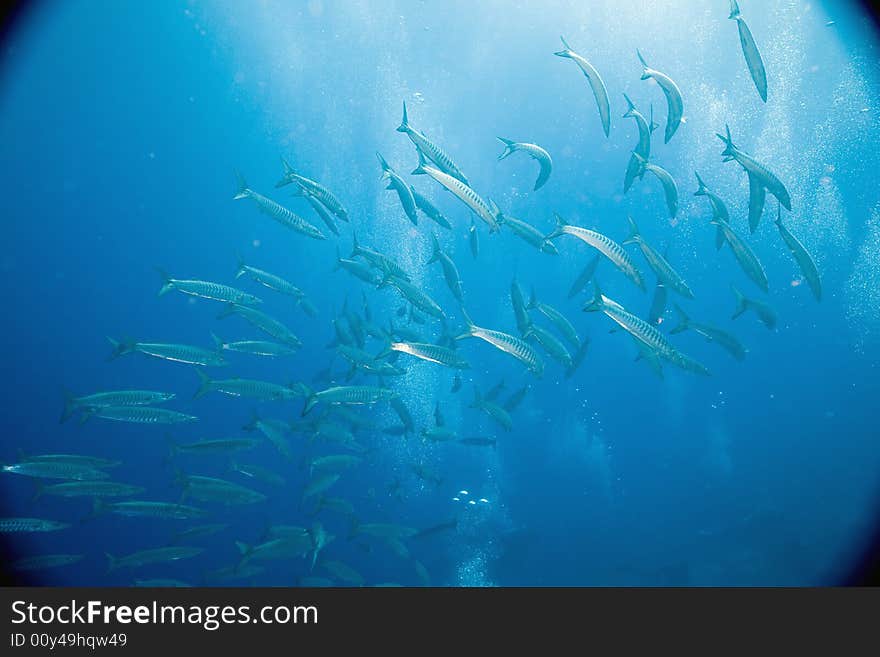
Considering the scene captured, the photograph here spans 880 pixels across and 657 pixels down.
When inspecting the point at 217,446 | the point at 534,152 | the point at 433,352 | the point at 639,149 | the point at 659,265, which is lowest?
the point at 217,446

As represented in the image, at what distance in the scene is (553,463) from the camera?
2097 centimetres

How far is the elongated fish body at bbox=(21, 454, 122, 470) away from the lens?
6.05m

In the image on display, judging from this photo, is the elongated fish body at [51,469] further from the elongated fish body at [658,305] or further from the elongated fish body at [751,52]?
the elongated fish body at [751,52]

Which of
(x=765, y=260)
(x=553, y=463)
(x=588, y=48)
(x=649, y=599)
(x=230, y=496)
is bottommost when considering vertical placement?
(x=649, y=599)

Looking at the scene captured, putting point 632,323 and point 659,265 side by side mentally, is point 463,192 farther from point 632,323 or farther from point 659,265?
point 659,265

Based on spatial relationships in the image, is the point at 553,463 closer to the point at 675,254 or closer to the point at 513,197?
the point at 513,197

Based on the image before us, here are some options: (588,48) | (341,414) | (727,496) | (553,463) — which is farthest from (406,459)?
(588,48)

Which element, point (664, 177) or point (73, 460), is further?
point (664, 177)

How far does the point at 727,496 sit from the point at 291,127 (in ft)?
70.9

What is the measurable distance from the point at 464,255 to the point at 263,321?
21536 millimetres

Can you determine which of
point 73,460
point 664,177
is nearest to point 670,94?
point 664,177

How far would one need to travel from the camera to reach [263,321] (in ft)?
22.5

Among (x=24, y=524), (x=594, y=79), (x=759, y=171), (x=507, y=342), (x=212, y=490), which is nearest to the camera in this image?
(x=507, y=342)

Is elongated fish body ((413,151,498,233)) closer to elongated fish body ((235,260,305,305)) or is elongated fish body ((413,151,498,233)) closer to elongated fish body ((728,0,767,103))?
elongated fish body ((235,260,305,305))
